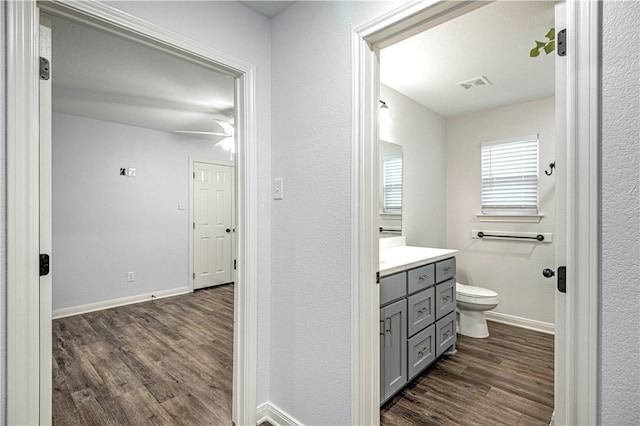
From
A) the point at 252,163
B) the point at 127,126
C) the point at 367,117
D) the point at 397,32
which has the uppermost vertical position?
the point at 127,126

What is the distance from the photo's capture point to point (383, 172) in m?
3.07

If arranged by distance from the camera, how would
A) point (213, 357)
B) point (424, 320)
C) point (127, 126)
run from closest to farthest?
1. point (424, 320)
2. point (213, 357)
3. point (127, 126)

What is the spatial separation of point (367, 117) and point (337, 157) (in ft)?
0.77

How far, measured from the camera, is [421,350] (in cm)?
229

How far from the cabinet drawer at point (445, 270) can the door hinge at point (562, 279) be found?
1482 mm

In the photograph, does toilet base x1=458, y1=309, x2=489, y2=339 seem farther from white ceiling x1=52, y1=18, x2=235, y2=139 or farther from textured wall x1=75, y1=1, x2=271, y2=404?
white ceiling x1=52, y1=18, x2=235, y2=139

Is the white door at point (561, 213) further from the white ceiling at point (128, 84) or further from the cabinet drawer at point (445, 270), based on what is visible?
the white ceiling at point (128, 84)

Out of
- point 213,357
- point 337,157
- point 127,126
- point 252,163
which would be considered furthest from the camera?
point 127,126

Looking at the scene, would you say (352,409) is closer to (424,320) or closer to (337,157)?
(424,320)

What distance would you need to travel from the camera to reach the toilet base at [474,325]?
3.13 metres

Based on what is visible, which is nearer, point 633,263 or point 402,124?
point 633,263

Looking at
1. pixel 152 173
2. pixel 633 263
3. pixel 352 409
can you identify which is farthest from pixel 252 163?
pixel 152 173

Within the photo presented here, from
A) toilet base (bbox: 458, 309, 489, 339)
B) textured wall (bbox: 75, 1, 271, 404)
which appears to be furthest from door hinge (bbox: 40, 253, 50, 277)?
toilet base (bbox: 458, 309, 489, 339)

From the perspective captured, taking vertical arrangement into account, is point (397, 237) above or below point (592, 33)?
below
